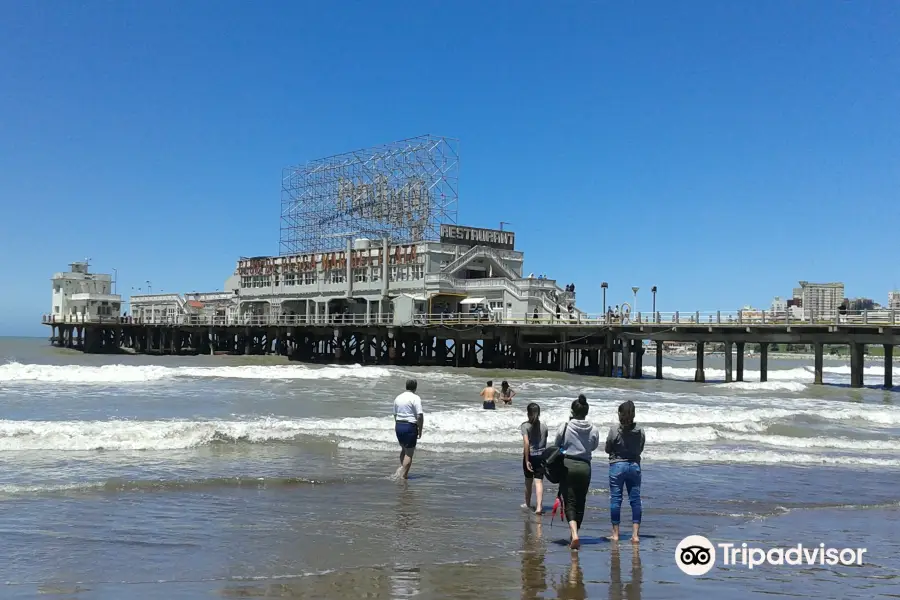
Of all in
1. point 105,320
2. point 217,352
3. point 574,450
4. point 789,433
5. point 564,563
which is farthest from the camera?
point 105,320

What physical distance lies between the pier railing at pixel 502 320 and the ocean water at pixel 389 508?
55.3 feet

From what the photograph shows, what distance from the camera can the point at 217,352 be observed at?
7556cm

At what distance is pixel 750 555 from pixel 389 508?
4364mm

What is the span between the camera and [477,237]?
64312 millimetres

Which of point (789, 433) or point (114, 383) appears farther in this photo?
point (114, 383)

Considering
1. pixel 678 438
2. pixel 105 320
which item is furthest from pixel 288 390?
pixel 105 320

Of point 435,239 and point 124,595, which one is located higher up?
point 435,239

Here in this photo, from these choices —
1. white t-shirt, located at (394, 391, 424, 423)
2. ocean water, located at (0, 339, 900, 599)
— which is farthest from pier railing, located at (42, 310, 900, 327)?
white t-shirt, located at (394, 391, 424, 423)

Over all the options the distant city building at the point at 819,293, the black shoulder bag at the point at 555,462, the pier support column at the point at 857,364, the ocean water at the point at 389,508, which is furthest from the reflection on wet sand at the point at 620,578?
the distant city building at the point at 819,293

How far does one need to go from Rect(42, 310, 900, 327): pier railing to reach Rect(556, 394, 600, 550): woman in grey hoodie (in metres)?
32.8

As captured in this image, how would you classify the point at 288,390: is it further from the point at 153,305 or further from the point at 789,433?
the point at 153,305

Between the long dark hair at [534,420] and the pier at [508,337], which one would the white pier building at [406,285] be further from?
the long dark hair at [534,420]

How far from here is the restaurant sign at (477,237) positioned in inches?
2454

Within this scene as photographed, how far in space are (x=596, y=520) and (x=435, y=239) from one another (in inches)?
2112
